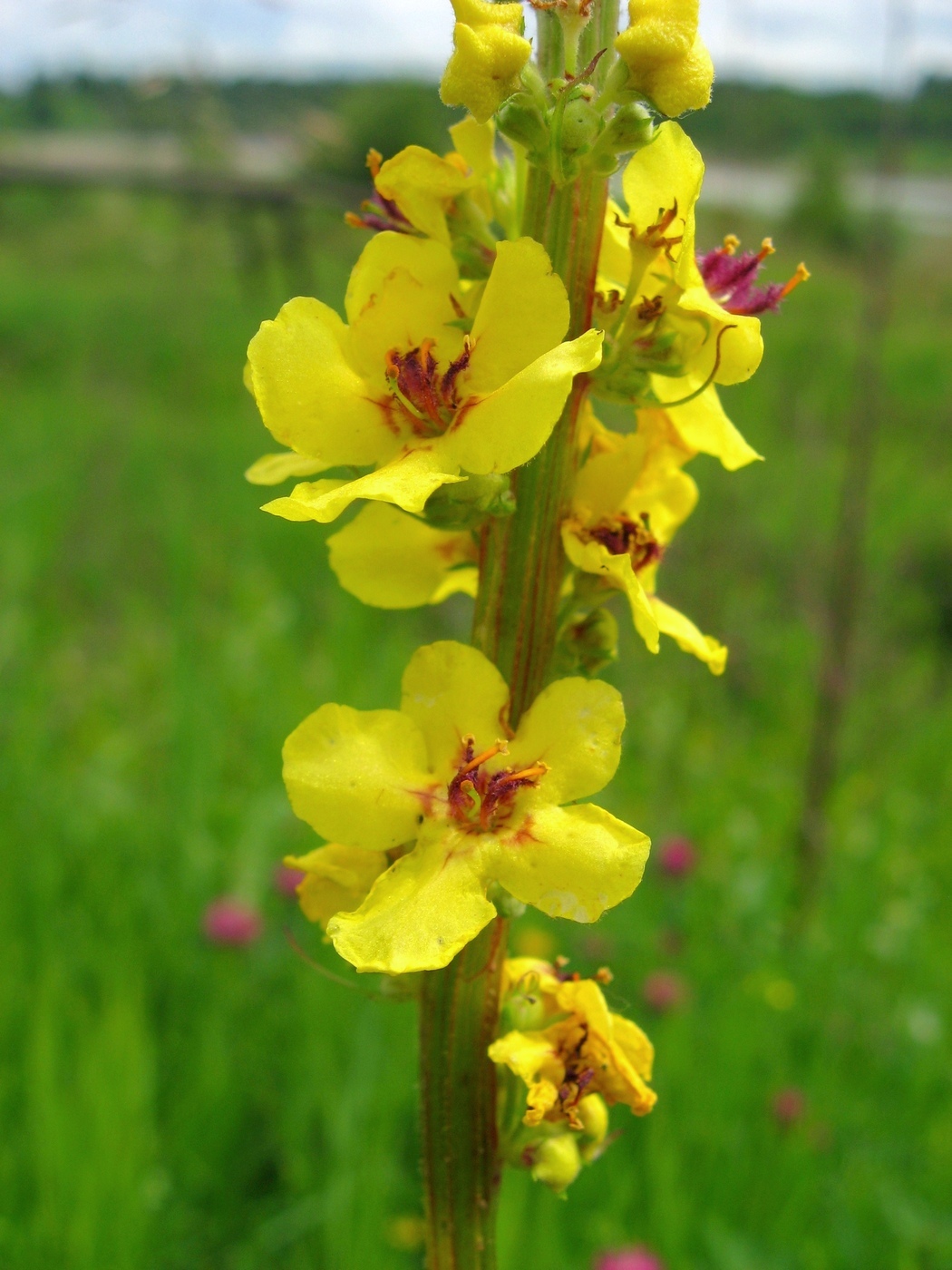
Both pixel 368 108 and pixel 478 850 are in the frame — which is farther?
pixel 368 108

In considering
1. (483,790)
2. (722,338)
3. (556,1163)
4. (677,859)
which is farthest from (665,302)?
(677,859)

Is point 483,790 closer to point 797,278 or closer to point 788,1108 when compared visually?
point 797,278

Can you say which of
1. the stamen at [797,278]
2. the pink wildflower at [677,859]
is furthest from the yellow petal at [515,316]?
the pink wildflower at [677,859]

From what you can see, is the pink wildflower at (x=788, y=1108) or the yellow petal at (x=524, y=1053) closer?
the yellow petal at (x=524, y=1053)

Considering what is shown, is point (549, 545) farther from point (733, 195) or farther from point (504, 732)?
point (733, 195)

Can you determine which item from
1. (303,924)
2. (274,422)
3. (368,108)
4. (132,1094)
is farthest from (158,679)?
(368,108)

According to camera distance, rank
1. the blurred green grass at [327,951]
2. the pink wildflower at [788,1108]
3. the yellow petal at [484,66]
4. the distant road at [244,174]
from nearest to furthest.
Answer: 1. the yellow petal at [484,66]
2. the blurred green grass at [327,951]
3. the pink wildflower at [788,1108]
4. the distant road at [244,174]

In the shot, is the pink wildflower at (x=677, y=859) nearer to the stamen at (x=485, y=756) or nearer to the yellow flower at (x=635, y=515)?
the yellow flower at (x=635, y=515)
